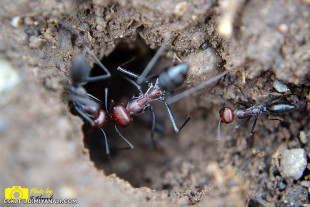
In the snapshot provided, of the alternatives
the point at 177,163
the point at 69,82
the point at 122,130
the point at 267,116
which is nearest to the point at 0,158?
the point at 69,82

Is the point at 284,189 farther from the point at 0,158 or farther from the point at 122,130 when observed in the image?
the point at 0,158

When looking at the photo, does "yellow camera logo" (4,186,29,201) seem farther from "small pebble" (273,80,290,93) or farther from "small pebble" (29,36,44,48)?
"small pebble" (273,80,290,93)

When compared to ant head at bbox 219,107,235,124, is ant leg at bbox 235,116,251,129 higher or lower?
lower

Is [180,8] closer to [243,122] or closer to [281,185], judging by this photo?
[243,122]

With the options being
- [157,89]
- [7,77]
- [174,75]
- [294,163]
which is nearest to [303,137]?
[294,163]

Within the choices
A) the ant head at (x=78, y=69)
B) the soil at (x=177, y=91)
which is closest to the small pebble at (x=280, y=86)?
the soil at (x=177, y=91)

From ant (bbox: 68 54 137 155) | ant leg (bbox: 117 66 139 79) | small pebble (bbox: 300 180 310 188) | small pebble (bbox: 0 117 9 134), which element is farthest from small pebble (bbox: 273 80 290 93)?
small pebble (bbox: 0 117 9 134)
